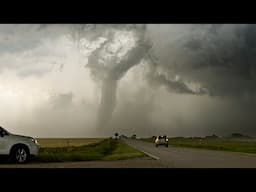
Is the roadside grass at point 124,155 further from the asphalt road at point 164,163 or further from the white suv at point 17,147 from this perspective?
the white suv at point 17,147

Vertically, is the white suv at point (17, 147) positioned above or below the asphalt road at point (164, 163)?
above

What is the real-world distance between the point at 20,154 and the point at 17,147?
335mm

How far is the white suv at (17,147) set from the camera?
2202cm

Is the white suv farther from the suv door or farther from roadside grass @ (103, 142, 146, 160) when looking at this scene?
roadside grass @ (103, 142, 146, 160)

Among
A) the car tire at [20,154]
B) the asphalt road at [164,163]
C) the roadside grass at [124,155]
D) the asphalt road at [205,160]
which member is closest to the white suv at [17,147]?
the car tire at [20,154]

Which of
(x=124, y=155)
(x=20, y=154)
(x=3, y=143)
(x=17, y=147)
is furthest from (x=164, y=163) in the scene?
(x=124, y=155)

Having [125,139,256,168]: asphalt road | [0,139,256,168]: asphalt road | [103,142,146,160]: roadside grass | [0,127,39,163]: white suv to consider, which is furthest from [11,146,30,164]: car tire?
[103,142,146,160]: roadside grass
